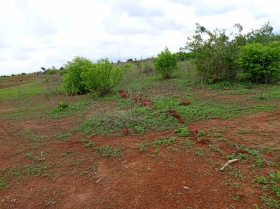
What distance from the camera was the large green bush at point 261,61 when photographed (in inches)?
320

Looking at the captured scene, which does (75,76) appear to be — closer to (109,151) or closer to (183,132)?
(109,151)

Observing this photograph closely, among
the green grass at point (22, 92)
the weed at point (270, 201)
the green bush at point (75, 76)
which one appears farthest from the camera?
the green grass at point (22, 92)

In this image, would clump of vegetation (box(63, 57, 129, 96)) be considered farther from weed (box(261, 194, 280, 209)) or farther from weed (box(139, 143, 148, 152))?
weed (box(261, 194, 280, 209))

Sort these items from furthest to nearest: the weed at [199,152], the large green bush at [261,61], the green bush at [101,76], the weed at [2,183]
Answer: the green bush at [101,76] → the large green bush at [261,61] → the weed at [199,152] → the weed at [2,183]

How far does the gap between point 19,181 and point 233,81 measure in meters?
7.82

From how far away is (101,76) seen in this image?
968 centimetres

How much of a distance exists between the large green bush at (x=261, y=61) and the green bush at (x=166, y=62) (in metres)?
4.16

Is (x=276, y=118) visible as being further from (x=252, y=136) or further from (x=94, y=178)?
(x=94, y=178)

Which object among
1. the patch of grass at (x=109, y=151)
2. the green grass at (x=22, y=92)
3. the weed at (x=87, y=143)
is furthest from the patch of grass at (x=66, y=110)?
the green grass at (x=22, y=92)

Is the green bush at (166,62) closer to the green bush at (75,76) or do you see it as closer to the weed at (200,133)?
the green bush at (75,76)

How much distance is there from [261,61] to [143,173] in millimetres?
6535

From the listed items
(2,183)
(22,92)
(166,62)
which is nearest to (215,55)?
(166,62)

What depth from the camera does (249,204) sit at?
2.82 m

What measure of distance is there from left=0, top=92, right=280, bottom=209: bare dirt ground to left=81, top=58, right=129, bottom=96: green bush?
4.59 meters
